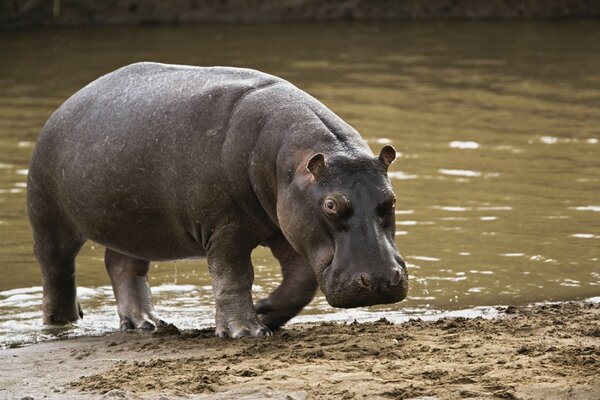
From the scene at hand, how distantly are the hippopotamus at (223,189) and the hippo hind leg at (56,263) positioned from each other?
0.01 m

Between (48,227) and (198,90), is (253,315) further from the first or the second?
(48,227)

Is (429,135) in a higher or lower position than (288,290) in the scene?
higher

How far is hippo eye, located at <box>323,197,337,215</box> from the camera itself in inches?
222

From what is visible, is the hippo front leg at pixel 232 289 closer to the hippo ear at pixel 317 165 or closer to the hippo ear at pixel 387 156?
the hippo ear at pixel 317 165

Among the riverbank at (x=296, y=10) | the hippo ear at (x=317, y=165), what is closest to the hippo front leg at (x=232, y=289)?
the hippo ear at (x=317, y=165)

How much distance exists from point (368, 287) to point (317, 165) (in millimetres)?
608

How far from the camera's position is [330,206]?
5.65 m

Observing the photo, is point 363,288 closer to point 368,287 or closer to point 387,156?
point 368,287

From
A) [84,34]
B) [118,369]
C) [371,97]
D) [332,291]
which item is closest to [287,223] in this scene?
[332,291]

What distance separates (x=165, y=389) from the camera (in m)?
5.12

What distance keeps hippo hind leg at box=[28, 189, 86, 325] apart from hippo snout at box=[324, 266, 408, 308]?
7.19 feet

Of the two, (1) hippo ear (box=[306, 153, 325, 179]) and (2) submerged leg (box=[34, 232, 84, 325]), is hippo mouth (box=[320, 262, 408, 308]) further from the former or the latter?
(2) submerged leg (box=[34, 232, 84, 325])

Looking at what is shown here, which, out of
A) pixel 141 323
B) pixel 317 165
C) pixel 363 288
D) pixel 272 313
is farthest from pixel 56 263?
pixel 363 288

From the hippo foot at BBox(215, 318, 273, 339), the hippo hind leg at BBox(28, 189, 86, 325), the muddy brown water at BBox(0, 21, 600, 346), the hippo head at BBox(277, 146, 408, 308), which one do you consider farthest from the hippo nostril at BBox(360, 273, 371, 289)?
the hippo hind leg at BBox(28, 189, 86, 325)
